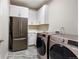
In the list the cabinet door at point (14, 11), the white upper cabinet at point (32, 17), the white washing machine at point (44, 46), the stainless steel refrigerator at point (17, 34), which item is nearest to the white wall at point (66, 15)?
the white washing machine at point (44, 46)

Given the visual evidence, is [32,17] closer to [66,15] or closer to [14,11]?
[14,11]

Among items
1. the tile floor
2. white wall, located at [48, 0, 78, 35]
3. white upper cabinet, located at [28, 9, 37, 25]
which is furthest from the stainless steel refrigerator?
white wall, located at [48, 0, 78, 35]

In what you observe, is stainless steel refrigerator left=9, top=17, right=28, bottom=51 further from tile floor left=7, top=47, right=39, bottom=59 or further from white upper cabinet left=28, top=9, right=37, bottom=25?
white upper cabinet left=28, top=9, right=37, bottom=25

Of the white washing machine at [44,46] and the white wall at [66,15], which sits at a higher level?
the white wall at [66,15]

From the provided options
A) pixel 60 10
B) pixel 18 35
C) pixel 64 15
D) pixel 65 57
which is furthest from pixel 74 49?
pixel 18 35

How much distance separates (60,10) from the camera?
112 inches

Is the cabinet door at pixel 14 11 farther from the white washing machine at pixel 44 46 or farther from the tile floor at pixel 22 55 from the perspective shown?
the white washing machine at pixel 44 46

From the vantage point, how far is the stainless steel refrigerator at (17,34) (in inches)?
155

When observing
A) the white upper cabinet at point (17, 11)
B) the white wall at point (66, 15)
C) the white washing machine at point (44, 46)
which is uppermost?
the white upper cabinet at point (17, 11)

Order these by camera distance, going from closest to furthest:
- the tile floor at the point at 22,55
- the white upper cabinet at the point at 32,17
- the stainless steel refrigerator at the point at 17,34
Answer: the tile floor at the point at 22,55, the stainless steel refrigerator at the point at 17,34, the white upper cabinet at the point at 32,17

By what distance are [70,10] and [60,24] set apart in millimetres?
639

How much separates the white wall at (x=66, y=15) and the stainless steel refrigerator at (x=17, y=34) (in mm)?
1739

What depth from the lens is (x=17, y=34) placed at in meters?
4.03

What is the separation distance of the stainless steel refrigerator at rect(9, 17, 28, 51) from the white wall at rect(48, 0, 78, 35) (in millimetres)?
1739
